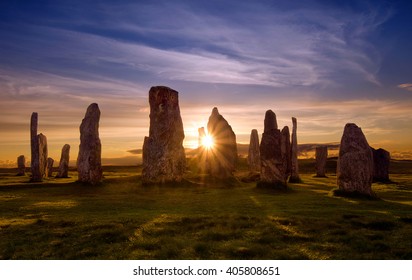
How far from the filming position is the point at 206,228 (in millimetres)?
14617

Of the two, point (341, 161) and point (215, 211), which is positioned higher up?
point (341, 161)

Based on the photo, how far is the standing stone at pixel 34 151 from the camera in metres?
36.6

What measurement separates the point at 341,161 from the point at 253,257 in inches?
611

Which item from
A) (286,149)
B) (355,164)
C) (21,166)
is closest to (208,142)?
(286,149)

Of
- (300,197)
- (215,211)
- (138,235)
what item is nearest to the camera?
(138,235)

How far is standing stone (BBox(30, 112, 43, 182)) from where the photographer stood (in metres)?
36.6

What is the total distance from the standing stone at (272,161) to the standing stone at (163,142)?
7.42 m

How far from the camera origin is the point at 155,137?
3125 centimetres

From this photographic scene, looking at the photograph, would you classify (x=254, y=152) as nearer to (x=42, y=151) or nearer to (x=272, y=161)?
(x=272, y=161)

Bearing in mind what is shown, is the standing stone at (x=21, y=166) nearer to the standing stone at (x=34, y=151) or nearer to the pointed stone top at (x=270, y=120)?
the standing stone at (x=34, y=151)

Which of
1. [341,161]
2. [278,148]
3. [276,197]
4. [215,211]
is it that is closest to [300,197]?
[276,197]

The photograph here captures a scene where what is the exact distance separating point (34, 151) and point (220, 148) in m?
19.7

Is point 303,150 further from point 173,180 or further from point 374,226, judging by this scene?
point 374,226

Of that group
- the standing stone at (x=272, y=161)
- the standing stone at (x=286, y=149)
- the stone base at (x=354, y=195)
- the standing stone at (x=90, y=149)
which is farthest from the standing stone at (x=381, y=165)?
the standing stone at (x=90, y=149)
